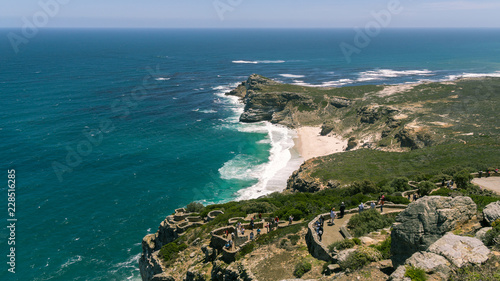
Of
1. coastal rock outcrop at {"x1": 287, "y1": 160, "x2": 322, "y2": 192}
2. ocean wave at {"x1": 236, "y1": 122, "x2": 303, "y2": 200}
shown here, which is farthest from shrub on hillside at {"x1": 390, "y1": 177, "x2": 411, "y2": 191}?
ocean wave at {"x1": 236, "y1": 122, "x2": 303, "y2": 200}

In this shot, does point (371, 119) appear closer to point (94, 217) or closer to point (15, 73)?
point (94, 217)

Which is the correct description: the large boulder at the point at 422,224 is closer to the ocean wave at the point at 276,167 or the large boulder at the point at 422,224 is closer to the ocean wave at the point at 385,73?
the ocean wave at the point at 276,167

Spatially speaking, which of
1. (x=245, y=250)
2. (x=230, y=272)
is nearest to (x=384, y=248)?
(x=230, y=272)

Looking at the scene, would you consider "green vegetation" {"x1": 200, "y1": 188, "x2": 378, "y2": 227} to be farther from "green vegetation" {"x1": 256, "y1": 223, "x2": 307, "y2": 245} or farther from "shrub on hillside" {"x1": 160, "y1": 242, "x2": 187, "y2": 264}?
"shrub on hillside" {"x1": 160, "y1": 242, "x2": 187, "y2": 264}

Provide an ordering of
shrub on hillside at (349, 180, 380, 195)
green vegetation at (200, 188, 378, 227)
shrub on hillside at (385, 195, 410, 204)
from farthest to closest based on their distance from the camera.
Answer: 1. shrub on hillside at (349, 180, 380, 195)
2. green vegetation at (200, 188, 378, 227)
3. shrub on hillside at (385, 195, 410, 204)

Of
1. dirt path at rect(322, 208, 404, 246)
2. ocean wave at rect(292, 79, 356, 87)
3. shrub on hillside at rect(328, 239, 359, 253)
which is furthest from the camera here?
ocean wave at rect(292, 79, 356, 87)

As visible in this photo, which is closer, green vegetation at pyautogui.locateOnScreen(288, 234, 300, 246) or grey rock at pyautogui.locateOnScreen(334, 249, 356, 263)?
grey rock at pyautogui.locateOnScreen(334, 249, 356, 263)
